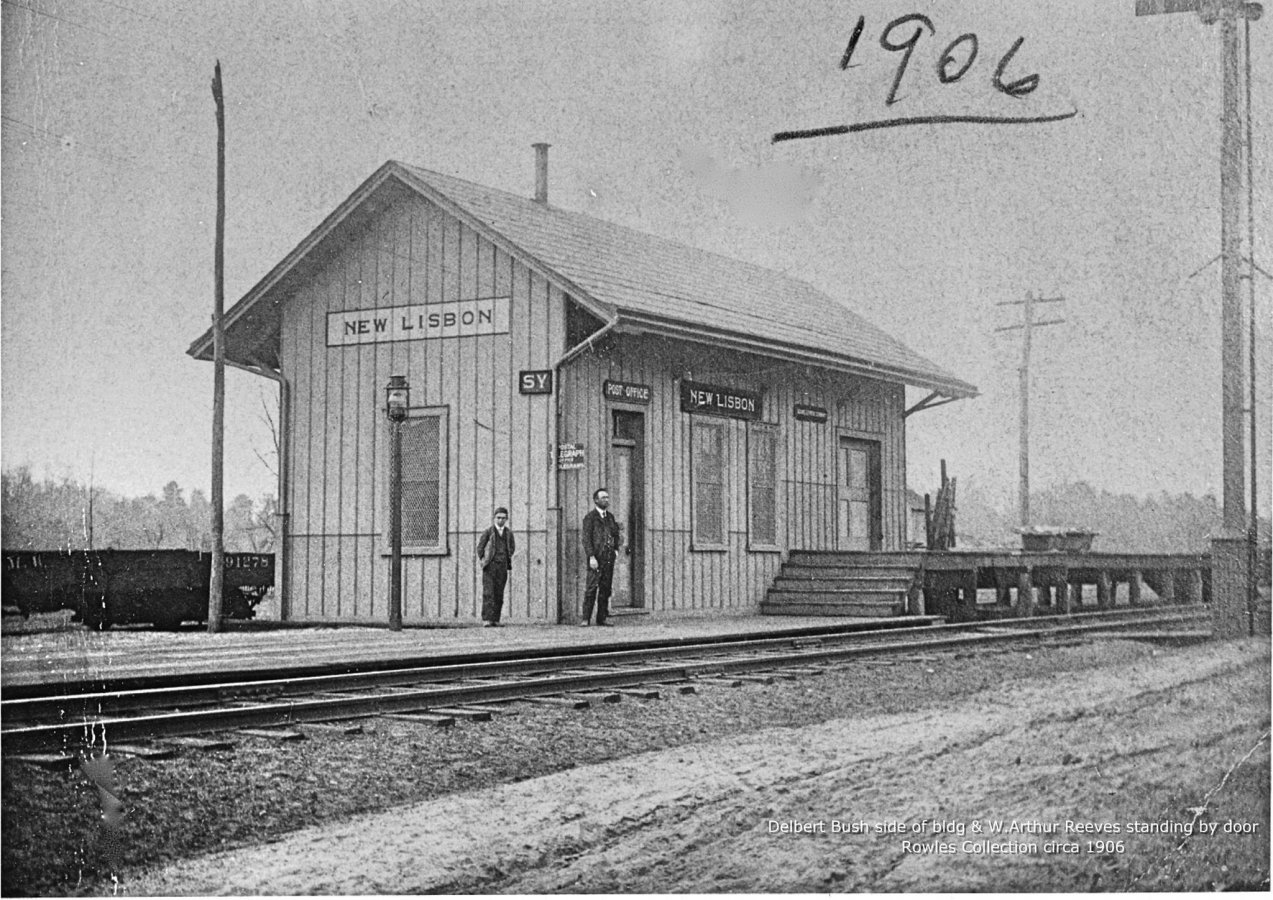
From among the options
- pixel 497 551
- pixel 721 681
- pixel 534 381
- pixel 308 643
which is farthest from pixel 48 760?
pixel 534 381

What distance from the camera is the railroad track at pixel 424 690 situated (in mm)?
5648

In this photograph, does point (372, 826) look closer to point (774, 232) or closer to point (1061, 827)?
point (1061, 827)

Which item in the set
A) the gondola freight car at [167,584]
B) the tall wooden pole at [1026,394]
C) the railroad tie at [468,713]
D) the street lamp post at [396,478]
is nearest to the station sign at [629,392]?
the street lamp post at [396,478]

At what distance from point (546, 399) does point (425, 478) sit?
4.17ft

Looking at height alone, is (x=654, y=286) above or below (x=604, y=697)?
above

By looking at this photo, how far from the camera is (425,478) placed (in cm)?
1095

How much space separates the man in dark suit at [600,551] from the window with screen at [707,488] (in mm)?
638

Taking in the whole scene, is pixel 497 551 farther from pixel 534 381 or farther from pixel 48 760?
pixel 48 760

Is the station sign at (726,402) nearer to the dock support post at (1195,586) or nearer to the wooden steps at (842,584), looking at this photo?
the wooden steps at (842,584)

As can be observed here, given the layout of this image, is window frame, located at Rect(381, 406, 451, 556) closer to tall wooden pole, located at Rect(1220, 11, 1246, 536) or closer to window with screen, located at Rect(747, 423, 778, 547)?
window with screen, located at Rect(747, 423, 778, 547)

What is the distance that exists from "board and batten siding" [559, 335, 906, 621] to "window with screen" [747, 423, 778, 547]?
57 mm

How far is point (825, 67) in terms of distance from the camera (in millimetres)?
5625

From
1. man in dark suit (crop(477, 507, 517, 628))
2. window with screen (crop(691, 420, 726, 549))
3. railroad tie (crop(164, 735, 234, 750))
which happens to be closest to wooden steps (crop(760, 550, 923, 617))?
window with screen (crop(691, 420, 726, 549))

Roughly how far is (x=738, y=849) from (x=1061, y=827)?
1.14 meters
